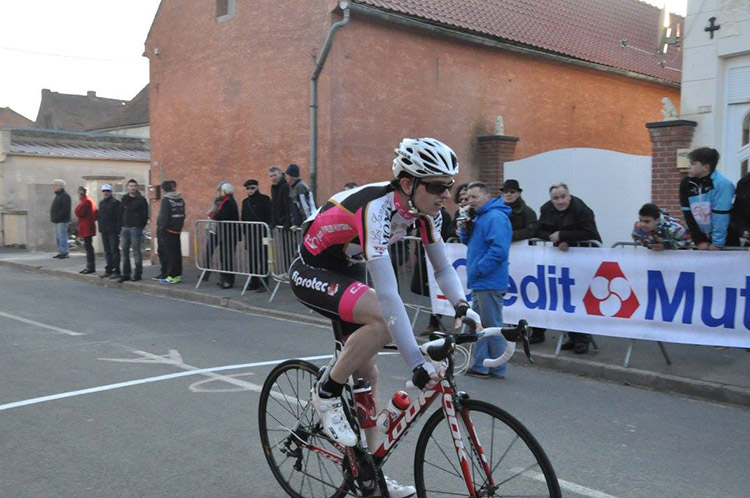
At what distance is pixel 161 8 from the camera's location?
18781 mm

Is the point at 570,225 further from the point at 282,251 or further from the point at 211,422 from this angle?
the point at 282,251

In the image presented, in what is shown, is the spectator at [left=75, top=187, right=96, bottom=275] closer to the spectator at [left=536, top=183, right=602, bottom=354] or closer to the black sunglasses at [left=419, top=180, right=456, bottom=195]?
the spectator at [left=536, top=183, right=602, bottom=354]

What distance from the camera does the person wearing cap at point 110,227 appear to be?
15602 mm

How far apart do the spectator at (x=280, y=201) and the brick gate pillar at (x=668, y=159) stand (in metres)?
5.96

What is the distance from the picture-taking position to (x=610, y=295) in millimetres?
8188

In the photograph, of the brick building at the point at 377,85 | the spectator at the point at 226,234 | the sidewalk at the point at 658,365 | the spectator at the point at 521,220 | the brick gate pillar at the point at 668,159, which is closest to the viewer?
the sidewalk at the point at 658,365

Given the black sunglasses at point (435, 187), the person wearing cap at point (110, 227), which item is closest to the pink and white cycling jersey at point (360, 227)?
the black sunglasses at point (435, 187)

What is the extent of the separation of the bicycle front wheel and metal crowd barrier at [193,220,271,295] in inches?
368

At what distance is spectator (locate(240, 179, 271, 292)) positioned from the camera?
1302 centimetres

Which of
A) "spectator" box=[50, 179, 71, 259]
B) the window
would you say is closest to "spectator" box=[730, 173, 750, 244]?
the window

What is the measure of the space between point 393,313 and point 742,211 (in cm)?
617

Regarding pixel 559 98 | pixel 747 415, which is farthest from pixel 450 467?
pixel 559 98

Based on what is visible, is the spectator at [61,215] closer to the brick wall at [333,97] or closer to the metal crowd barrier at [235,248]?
the brick wall at [333,97]

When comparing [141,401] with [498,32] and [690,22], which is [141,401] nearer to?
[690,22]
